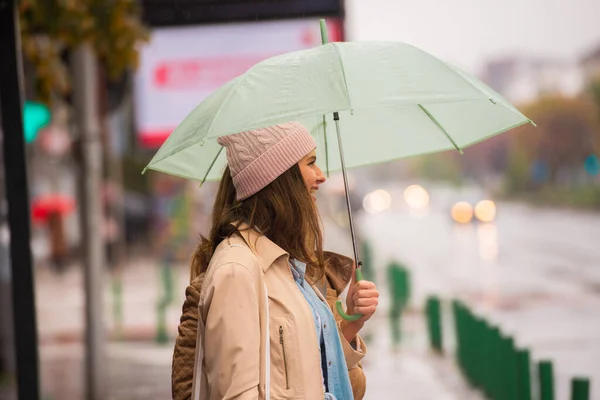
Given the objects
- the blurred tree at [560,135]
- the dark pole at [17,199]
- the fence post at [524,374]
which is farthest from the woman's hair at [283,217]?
the blurred tree at [560,135]

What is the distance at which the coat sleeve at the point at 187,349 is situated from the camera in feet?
9.00

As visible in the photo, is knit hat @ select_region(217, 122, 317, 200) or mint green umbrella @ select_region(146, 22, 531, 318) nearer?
knit hat @ select_region(217, 122, 317, 200)

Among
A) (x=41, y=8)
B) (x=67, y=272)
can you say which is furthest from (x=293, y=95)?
(x=67, y=272)

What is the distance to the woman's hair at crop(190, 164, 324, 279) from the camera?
2.69 metres

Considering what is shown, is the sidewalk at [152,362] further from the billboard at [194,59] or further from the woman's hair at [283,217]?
the woman's hair at [283,217]

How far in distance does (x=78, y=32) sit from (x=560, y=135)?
86523 millimetres

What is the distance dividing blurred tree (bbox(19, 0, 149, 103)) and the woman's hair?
4319 millimetres

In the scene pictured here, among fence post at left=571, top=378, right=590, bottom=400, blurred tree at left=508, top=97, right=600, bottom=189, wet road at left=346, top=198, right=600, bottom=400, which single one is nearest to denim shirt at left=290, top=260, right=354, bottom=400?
fence post at left=571, top=378, right=590, bottom=400

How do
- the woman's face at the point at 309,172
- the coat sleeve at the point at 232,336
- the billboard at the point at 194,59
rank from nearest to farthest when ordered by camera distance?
the coat sleeve at the point at 232,336 → the woman's face at the point at 309,172 → the billboard at the point at 194,59

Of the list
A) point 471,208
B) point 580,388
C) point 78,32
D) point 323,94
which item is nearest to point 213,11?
point 78,32

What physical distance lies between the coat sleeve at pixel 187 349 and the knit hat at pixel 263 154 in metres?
0.32

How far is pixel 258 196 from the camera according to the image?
106 inches

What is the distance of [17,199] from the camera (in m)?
4.62

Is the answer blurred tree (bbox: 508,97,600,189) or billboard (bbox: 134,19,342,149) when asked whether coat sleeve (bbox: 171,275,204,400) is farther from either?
blurred tree (bbox: 508,97,600,189)
